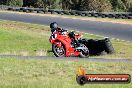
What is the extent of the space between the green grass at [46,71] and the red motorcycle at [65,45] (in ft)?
8.71

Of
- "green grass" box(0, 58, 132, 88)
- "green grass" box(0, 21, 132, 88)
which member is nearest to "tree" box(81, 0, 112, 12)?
"green grass" box(0, 21, 132, 88)

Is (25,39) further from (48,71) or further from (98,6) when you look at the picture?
(98,6)

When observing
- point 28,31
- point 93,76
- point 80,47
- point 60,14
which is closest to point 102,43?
point 80,47

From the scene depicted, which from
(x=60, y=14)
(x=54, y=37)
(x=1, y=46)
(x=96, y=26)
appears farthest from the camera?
(x=60, y=14)

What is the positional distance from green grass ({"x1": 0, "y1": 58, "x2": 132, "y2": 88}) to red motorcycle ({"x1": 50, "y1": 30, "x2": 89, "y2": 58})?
105 inches

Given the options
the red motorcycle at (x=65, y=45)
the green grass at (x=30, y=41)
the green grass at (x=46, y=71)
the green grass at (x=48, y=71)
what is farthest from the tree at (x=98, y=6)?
the green grass at (x=46, y=71)

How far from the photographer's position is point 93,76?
23.5 ft

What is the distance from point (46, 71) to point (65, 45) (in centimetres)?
493

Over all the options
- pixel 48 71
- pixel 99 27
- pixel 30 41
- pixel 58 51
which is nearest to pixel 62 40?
pixel 58 51

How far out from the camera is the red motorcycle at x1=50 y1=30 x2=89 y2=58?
1741 centimetres

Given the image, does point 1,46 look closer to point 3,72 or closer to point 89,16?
point 3,72

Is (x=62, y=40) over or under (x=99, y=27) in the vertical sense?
over

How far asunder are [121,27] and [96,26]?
8.80 ft

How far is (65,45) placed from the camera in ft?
57.2
